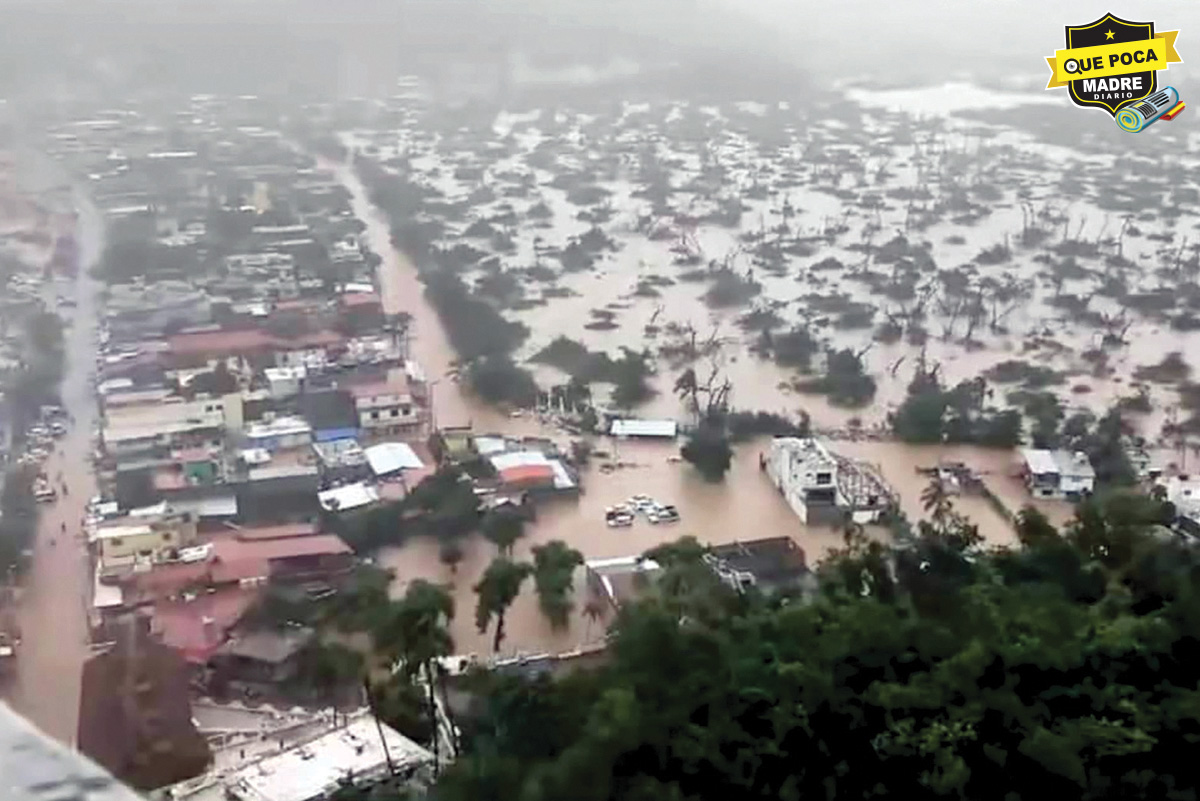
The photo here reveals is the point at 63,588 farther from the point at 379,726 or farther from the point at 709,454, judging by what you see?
→ the point at 709,454

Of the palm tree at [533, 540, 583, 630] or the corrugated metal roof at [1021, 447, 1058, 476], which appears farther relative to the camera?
the corrugated metal roof at [1021, 447, 1058, 476]

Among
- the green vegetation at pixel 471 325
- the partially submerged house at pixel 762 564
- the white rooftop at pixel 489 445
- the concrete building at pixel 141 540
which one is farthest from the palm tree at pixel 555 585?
the green vegetation at pixel 471 325

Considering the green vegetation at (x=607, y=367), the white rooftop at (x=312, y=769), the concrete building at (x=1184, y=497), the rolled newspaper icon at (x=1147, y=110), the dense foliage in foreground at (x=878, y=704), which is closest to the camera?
the dense foliage in foreground at (x=878, y=704)

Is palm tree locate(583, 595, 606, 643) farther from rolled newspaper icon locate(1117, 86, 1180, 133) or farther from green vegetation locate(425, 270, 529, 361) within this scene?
rolled newspaper icon locate(1117, 86, 1180, 133)

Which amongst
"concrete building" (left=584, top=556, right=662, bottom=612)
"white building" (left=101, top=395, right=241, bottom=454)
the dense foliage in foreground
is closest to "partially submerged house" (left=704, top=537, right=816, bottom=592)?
"concrete building" (left=584, top=556, right=662, bottom=612)

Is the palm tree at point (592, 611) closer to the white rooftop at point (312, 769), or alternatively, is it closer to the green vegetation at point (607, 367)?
the white rooftop at point (312, 769)

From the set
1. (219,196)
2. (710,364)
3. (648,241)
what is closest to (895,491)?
(710,364)

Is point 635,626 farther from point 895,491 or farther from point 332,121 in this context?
point 332,121
